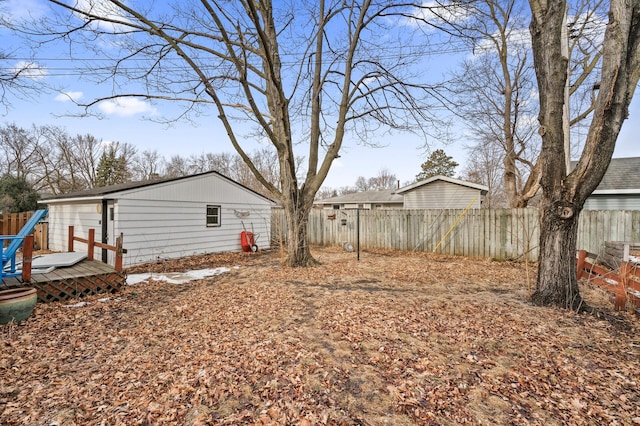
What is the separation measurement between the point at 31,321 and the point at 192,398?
358cm

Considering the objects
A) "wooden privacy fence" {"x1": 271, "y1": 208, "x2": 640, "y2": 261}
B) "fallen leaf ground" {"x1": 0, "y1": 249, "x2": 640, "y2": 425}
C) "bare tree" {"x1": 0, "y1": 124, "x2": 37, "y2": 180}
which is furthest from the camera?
"bare tree" {"x1": 0, "y1": 124, "x2": 37, "y2": 180}

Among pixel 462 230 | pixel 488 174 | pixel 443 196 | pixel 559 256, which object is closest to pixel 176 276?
pixel 559 256

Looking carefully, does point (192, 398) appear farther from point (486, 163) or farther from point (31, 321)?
point (486, 163)

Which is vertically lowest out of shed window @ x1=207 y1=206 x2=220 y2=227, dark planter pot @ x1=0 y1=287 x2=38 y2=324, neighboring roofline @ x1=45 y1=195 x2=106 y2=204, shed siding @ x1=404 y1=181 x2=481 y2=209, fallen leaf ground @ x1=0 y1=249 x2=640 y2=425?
fallen leaf ground @ x1=0 y1=249 x2=640 y2=425

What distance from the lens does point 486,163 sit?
24.6 meters

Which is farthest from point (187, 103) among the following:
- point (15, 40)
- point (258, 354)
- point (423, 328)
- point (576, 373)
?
point (576, 373)

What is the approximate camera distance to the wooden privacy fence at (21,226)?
12.2 metres

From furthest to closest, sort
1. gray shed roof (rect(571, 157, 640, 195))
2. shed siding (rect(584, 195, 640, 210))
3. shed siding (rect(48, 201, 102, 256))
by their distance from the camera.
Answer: shed siding (rect(584, 195, 640, 210)), gray shed roof (rect(571, 157, 640, 195)), shed siding (rect(48, 201, 102, 256))

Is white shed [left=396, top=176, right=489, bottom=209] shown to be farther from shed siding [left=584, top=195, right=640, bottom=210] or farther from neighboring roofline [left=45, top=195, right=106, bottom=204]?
neighboring roofline [left=45, top=195, right=106, bottom=204]

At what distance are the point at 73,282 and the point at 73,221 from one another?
702 cm

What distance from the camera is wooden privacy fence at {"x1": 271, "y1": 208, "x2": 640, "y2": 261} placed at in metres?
8.20

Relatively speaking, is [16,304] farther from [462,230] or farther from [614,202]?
[614,202]

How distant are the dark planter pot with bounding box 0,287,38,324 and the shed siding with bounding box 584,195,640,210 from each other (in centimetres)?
1828

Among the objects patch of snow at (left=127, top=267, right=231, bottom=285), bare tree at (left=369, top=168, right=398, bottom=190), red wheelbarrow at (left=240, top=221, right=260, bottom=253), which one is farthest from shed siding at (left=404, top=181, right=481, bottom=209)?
bare tree at (left=369, top=168, right=398, bottom=190)
